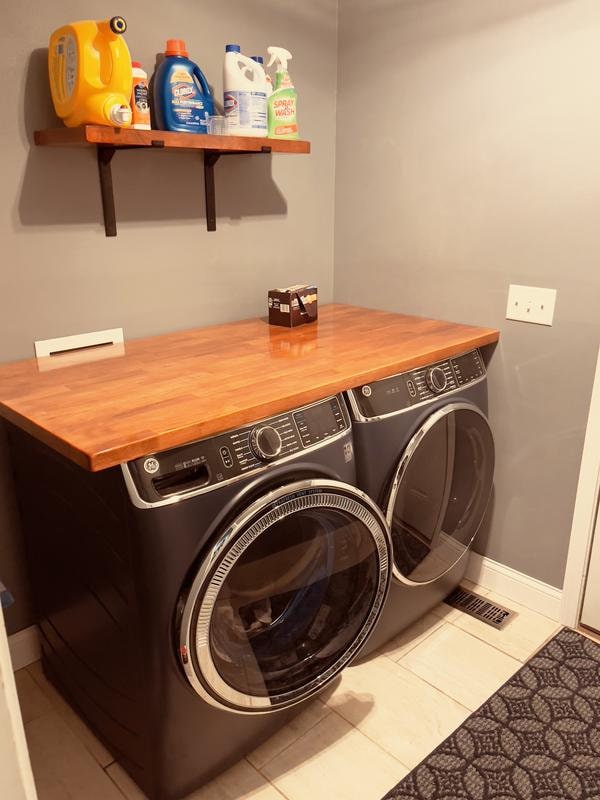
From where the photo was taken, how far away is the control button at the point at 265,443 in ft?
4.19

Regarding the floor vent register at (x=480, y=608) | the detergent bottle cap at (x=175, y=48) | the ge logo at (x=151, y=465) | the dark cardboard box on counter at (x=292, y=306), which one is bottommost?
the floor vent register at (x=480, y=608)

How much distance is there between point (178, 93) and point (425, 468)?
1214 millimetres

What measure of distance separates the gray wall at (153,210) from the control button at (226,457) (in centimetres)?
76

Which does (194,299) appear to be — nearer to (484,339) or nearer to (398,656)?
(484,339)

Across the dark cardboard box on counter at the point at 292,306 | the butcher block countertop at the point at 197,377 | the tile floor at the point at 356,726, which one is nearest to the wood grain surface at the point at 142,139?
the dark cardboard box on counter at the point at 292,306

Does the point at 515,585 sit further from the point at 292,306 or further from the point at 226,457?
the point at 226,457

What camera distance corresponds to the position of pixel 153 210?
184cm

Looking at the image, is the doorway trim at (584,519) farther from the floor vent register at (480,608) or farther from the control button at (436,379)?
the control button at (436,379)

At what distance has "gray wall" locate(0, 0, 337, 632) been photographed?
156 centimetres

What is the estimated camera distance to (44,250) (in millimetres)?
1640

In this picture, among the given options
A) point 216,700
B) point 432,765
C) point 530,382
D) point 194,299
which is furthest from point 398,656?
→ point 194,299

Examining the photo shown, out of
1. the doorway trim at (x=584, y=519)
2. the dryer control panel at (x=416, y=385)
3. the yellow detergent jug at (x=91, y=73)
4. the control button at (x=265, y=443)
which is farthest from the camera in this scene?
the doorway trim at (x=584, y=519)

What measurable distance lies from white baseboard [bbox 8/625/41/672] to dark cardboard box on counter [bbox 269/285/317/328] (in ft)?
3.94

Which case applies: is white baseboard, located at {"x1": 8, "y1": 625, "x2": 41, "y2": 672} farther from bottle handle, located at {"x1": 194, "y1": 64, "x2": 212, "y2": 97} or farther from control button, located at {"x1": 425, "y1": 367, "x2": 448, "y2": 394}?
bottle handle, located at {"x1": 194, "y1": 64, "x2": 212, "y2": 97}
